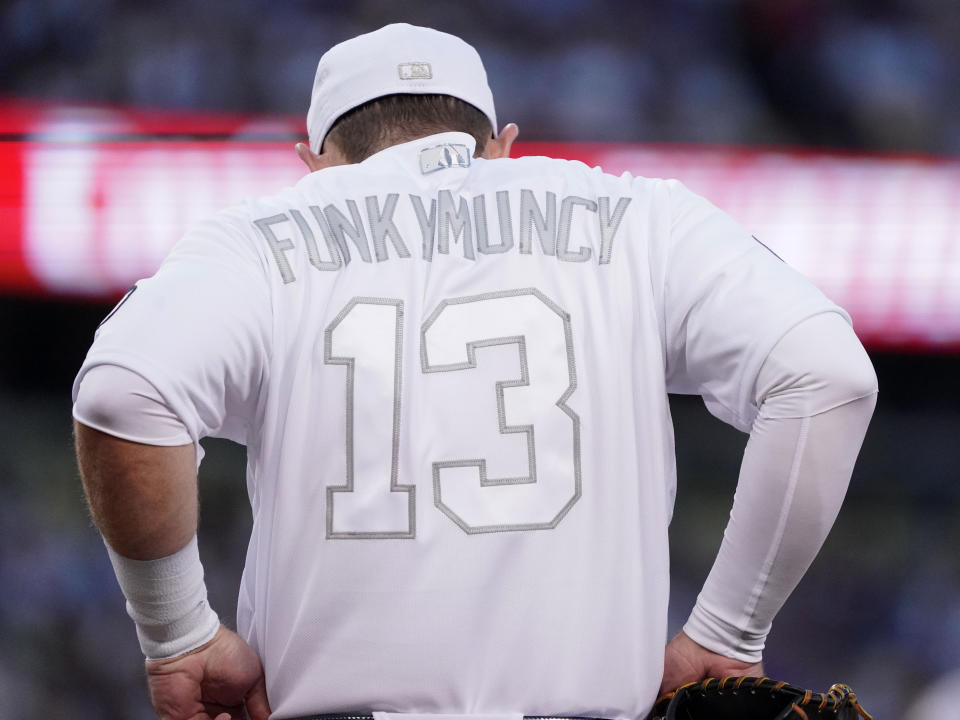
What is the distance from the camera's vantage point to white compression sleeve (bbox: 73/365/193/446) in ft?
3.13

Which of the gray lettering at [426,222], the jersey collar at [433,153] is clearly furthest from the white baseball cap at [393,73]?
the gray lettering at [426,222]

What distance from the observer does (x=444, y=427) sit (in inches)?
41.5

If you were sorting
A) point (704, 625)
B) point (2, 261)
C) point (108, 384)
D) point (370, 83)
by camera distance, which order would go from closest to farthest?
point (108, 384)
point (704, 625)
point (370, 83)
point (2, 261)

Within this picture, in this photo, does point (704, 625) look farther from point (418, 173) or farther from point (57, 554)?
point (57, 554)

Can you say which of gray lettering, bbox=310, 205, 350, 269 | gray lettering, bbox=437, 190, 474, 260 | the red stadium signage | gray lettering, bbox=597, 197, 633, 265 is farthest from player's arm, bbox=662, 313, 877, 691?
the red stadium signage

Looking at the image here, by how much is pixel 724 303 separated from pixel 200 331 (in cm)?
50

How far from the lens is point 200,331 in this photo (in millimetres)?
988

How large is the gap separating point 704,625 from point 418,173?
1.92 ft

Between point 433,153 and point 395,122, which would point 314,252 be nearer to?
point 433,153

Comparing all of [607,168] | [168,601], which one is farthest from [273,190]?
[168,601]

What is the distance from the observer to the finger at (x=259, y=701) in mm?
1121

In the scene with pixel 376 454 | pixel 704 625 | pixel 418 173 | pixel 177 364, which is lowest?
pixel 704 625

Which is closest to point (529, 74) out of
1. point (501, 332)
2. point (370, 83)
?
point (370, 83)

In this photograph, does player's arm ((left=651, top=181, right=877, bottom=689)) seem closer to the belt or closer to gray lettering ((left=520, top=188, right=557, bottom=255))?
gray lettering ((left=520, top=188, right=557, bottom=255))
